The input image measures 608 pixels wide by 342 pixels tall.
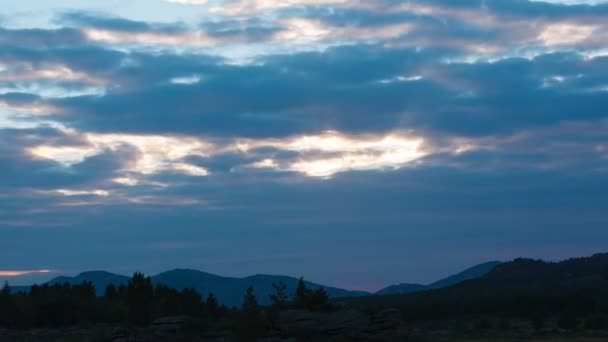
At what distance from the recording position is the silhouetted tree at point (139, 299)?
6944 cm

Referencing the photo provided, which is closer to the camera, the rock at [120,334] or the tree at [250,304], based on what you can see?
the tree at [250,304]

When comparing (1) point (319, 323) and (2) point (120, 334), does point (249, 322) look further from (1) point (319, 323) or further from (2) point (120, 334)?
(2) point (120, 334)

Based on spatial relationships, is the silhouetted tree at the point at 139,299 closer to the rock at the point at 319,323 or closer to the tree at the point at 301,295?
the tree at the point at 301,295

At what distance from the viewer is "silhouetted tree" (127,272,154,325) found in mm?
69438

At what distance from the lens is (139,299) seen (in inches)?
2790

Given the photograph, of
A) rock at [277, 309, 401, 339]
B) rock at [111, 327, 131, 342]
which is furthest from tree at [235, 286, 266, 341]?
rock at [111, 327, 131, 342]

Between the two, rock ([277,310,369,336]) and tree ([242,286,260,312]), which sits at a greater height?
tree ([242,286,260,312])

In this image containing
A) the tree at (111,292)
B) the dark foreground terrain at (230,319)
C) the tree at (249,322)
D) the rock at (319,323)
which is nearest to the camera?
the tree at (249,322)

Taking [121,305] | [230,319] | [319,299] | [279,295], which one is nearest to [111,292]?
[121,305]

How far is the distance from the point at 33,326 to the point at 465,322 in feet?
162

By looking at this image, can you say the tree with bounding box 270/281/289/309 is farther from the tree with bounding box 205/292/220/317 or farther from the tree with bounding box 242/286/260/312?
the tree with bounding box 205/292/220/317

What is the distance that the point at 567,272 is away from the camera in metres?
170

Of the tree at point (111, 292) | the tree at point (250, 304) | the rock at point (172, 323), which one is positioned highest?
the tree at point (111, 292)

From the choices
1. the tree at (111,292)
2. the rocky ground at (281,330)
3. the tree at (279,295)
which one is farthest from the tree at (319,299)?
the tree at (111,292)
